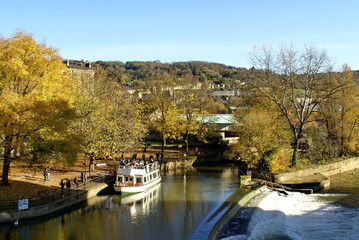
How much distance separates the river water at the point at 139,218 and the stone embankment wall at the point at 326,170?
20.6 ft

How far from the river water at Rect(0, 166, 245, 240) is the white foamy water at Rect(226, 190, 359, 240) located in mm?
3302

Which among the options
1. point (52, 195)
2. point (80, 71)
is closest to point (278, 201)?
point (52, 195)

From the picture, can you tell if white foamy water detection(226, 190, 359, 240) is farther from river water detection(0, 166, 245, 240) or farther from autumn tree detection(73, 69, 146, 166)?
autumn tree detection(73, 69, 146, 166)

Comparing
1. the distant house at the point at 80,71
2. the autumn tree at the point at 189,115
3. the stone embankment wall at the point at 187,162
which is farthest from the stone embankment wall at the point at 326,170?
the distant house at the point at 80,71

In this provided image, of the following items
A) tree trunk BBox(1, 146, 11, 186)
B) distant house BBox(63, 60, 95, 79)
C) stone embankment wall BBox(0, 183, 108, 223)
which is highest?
distant house BBox(63, 60, 95, 79)

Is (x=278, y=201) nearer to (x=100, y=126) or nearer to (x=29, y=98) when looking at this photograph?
(x=100, y=126)

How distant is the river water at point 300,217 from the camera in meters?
24.0

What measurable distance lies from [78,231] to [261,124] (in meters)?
28.6

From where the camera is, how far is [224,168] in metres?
50.9

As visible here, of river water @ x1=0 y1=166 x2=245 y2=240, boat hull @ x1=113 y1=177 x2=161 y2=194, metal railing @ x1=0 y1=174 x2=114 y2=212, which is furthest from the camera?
boat hull @ x1=113 y1=177 x2=161 y2=194

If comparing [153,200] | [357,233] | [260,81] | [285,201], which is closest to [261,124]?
[260,81]

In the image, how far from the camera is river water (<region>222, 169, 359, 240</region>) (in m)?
24.0

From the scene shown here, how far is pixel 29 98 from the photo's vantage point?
87.5ft

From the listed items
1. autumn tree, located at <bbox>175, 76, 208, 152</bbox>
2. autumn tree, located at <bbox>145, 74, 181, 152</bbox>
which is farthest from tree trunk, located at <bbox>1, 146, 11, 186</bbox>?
autumn tree, located at <bbox>175, 76, 208, 152</bbox>
